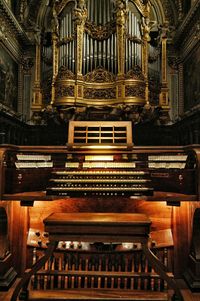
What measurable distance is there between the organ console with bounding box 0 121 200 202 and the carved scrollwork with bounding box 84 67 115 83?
329 centimetres

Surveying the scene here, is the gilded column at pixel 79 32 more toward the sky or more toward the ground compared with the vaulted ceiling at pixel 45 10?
more toward the ground

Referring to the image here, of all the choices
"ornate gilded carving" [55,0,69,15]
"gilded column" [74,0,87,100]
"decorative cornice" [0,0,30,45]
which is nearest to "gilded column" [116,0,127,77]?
"gilded column" [74,0,87,100]

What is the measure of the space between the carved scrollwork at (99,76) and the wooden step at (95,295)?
4702 mm

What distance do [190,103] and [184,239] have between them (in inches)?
168

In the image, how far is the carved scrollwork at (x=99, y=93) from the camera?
6.66 meters

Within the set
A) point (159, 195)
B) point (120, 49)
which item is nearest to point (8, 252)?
point (159, 195)

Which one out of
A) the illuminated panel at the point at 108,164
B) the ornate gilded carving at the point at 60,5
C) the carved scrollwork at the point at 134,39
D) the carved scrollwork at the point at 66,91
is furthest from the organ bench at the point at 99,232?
the ornate gilded carving at the point at 60,5

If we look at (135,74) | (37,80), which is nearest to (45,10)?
(37,80)

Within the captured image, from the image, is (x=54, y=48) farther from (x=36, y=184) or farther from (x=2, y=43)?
(x=36, y=184)

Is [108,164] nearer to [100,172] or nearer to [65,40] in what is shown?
[100,172]

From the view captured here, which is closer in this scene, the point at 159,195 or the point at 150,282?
the point at 159,195

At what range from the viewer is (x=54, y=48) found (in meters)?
6.96

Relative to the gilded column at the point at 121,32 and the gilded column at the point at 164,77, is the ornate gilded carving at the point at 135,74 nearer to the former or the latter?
the gilded column at the point at 121,32

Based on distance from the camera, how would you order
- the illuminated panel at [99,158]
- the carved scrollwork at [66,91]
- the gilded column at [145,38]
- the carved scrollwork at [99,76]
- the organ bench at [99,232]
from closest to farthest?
the organ bench at [99,232] < the illuminated panel at [99,158] < the carved scrollwork at [66,91] < the carved scrollwork at [99,76] < the gilded column at [145,38]
